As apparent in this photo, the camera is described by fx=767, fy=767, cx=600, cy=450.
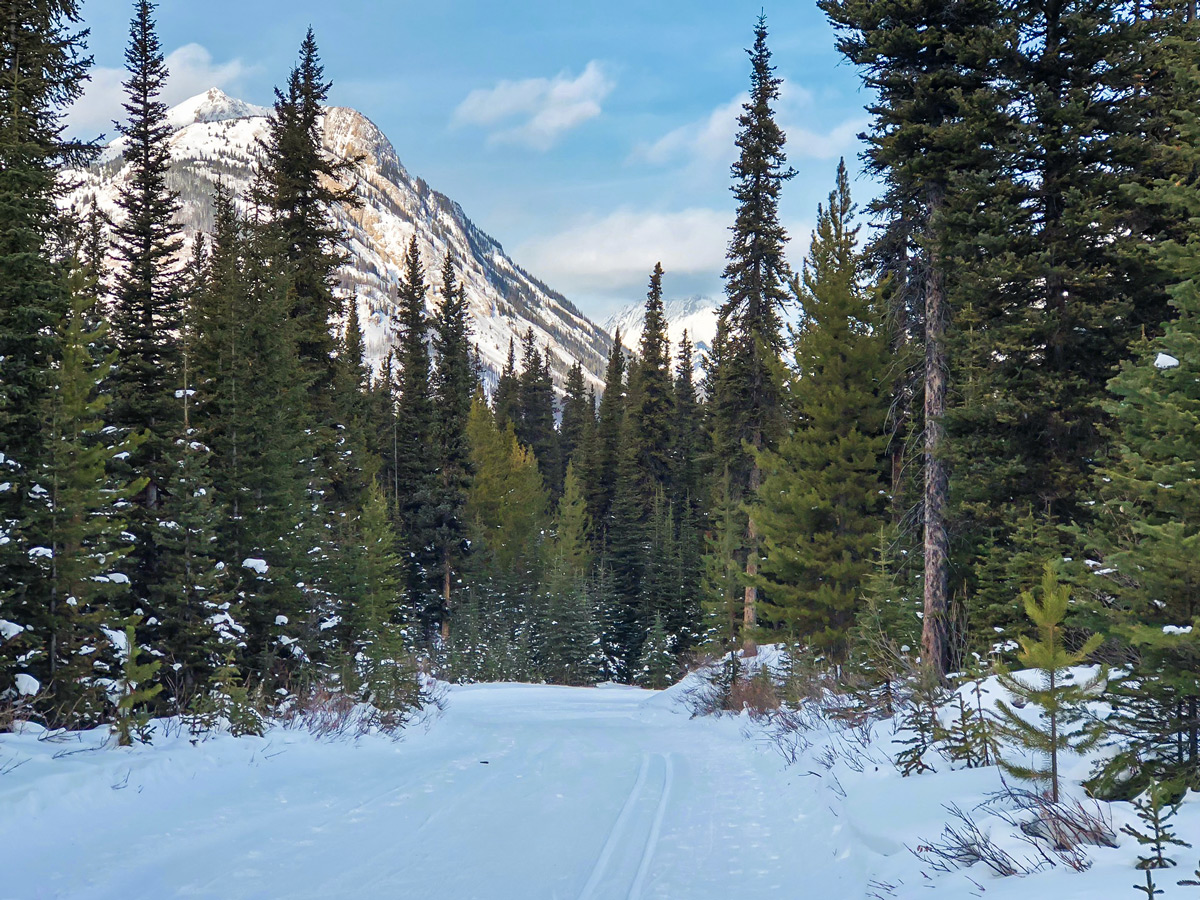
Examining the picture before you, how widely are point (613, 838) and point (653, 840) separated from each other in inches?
15.6

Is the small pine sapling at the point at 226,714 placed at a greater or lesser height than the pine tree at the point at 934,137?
lesser

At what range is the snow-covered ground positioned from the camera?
550 centimetres

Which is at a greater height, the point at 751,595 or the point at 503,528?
the point at 503,528

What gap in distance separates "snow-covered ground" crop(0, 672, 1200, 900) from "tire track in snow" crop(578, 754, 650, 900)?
1.0 inches

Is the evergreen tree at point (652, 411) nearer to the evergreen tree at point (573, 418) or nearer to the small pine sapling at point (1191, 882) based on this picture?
the evergreen tree at point (573, 418)

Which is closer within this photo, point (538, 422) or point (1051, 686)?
point (1051, 686)

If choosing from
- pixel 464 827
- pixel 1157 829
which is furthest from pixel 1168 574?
pixel 464 827

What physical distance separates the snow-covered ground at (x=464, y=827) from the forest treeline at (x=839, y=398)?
125 cm

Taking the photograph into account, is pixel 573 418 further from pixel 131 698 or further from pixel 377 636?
pixel 131 698

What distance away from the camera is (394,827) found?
24.1ft

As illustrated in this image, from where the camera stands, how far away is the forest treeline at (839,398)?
8.65 metres

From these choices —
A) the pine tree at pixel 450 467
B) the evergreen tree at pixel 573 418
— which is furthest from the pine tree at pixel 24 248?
the evergreen tree at pixel 573 418

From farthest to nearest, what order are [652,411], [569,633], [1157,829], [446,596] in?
[652,411]
[446,596]
[569,633]
[1157,829]

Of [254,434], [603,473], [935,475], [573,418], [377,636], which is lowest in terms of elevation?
[377,636]
